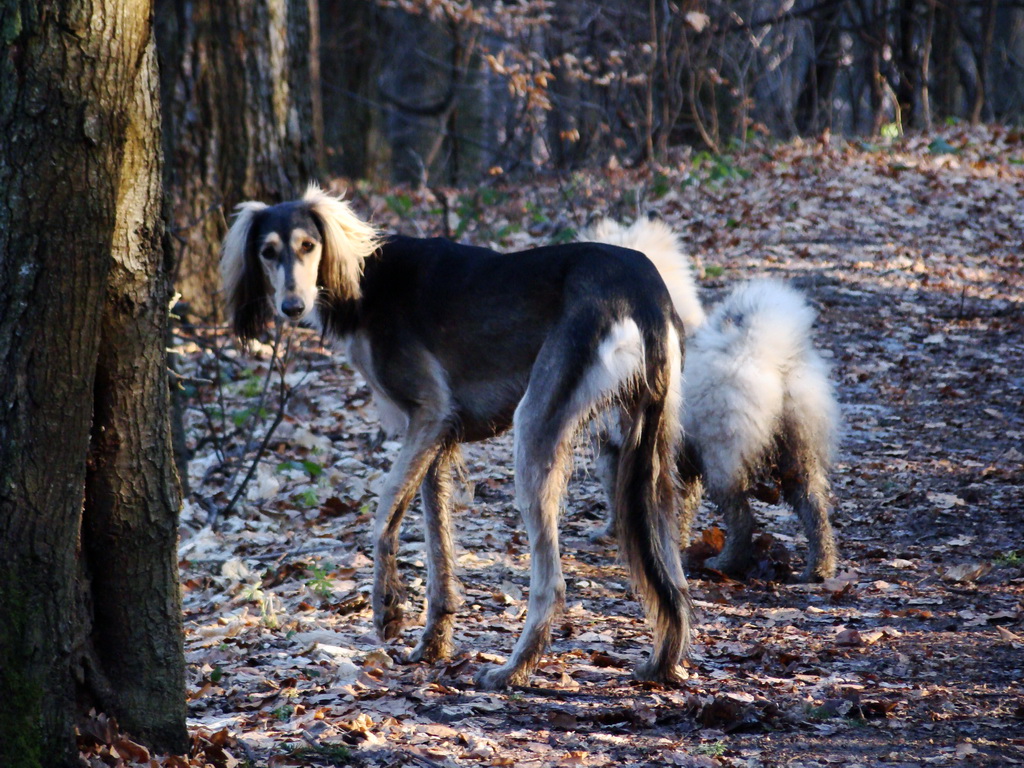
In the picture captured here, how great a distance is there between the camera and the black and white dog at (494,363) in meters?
4.27

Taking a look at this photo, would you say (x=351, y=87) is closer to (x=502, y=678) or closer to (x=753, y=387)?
(x=753, y=387)

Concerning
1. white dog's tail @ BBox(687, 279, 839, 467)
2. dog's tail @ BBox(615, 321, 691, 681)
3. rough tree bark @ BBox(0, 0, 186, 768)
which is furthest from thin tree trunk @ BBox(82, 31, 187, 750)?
white dog's tail @ BBox(687, 279, 839, 467)

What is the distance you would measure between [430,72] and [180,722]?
60.3 ft

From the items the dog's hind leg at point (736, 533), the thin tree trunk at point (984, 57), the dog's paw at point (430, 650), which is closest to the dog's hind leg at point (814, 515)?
the dog's hind leg at point (736, 533)

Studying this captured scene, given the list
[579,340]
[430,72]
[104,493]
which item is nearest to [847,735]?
[579,340]

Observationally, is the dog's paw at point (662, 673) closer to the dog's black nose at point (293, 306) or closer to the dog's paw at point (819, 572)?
the dog's paw at point (819, 572)

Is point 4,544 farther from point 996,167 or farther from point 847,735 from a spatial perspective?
point 996,167

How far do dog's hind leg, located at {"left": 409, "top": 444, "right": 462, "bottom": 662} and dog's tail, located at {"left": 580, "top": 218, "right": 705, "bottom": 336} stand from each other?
1795 millimetres

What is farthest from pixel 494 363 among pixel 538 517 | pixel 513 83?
pixel 513 83

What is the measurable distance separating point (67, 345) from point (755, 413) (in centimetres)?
380

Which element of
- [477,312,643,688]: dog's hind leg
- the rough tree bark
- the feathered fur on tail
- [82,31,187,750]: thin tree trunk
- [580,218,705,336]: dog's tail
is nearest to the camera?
the rough tree bark

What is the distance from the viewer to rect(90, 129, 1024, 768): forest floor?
12.3 ft

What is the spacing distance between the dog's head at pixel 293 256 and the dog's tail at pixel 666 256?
1605 mm

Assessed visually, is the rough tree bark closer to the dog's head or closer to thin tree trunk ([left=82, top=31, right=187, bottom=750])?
thin tree trunk ([left=82, top=31, right=187, bottom=750])
